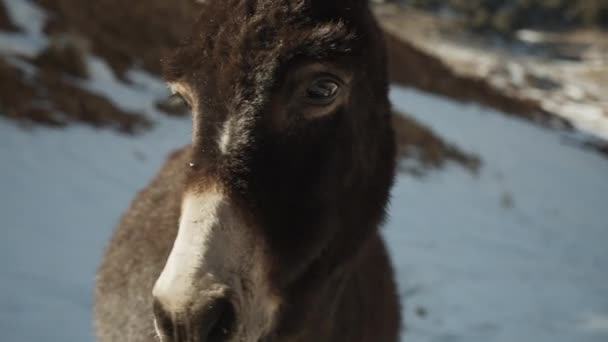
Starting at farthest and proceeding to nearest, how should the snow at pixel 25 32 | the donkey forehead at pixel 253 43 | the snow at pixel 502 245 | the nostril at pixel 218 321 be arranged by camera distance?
the snow at pixel 25 32 → the snow at pixel 502 245 → the donkey forehead at pixel 253 43 → the nostril at pixel 218 321

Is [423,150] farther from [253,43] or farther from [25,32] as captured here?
[253,43]

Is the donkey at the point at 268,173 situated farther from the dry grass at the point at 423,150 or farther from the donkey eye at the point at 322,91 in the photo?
the dry grass at the point at 423,150

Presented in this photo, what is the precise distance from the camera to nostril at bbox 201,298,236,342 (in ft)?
3.71

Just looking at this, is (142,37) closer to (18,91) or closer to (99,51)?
(99,51)

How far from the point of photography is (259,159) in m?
1.36


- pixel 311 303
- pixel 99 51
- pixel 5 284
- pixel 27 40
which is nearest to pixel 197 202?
pixel 311 303

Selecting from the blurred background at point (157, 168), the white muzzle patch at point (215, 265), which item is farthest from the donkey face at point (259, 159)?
the blurred background at point (157, 168)

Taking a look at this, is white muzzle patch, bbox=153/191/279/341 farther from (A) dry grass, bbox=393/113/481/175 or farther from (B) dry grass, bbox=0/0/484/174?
(A) dry grass, bbox=393/113/481/175

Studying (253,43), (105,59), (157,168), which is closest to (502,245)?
(157,168)

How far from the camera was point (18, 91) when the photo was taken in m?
5.34

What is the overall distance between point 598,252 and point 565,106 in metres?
14.7

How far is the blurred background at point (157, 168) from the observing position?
3.65 metres

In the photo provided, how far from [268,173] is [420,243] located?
5.11 m

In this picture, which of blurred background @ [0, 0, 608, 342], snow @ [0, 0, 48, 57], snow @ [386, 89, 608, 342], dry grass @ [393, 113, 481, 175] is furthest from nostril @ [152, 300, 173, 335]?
dry grass @ [393, 113, 481, 175]
